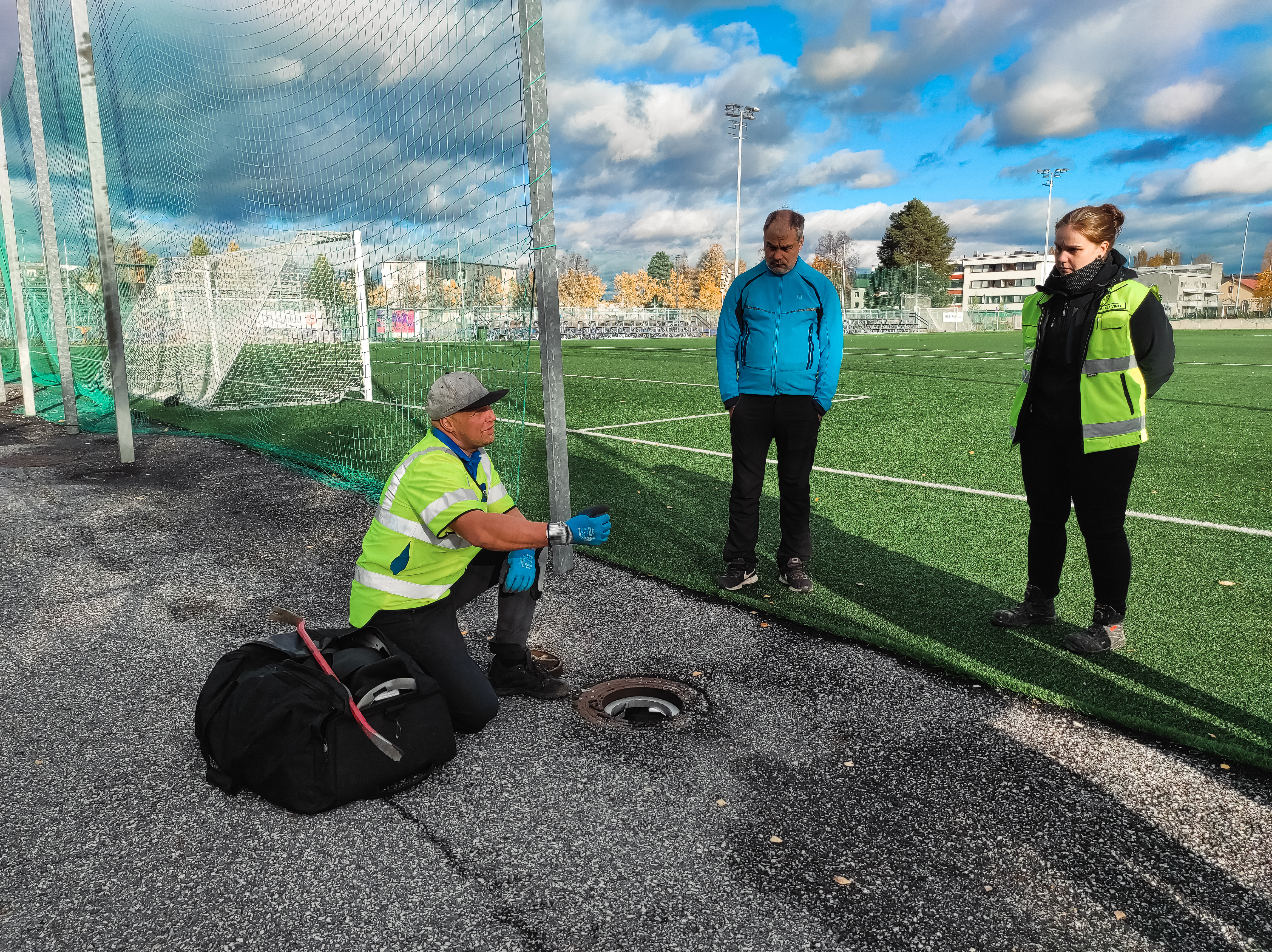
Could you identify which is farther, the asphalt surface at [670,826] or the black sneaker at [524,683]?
the black sneaker at [524,683]

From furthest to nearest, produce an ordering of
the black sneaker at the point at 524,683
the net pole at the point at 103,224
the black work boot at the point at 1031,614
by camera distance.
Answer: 1. the net pole at the point at 103,224
2. the black work boot at the point at 1031,614
3. the black sneaker at the point at 524,683

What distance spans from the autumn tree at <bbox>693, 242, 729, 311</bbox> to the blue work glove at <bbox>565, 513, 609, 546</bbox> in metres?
90.3

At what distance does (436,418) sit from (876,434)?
787cm

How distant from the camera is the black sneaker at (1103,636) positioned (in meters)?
3.69

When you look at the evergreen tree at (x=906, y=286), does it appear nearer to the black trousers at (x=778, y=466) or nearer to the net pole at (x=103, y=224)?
the net pole at (x=103, y=224)

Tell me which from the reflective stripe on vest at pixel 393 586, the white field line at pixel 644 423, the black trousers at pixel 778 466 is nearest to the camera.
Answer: the reflective stripe on vest at pixel 393 586

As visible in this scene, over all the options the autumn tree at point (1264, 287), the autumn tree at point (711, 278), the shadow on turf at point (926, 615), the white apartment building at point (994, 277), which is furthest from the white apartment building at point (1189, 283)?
the shadow on turf at point (926, 615)

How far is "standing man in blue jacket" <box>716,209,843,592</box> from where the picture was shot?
4383 mm

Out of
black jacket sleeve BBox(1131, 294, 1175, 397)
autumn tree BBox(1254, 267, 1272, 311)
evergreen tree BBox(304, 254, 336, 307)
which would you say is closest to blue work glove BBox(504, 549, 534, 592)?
black jacket sleeve BBox(1131, 294, 1175, 397)

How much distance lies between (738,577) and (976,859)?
2439 millimetres

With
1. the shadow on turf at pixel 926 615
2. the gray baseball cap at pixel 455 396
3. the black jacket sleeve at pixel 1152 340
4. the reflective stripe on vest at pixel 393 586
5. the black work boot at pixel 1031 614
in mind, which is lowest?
the shadow on turf at pixel 926 615

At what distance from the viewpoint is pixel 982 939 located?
2.03 m

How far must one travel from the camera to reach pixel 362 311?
11.3 metres

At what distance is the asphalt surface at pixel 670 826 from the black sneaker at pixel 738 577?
1.99 feet
